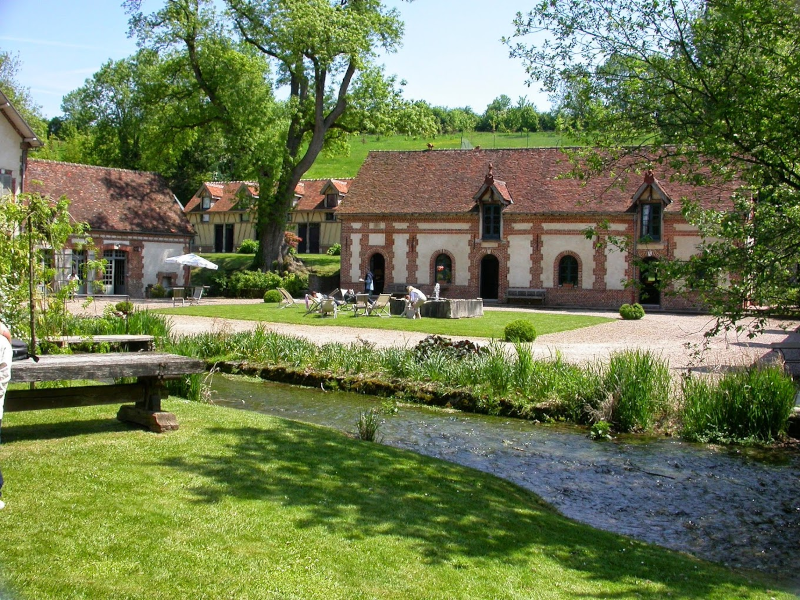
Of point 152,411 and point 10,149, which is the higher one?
point 10,149

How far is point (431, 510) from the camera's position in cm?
653

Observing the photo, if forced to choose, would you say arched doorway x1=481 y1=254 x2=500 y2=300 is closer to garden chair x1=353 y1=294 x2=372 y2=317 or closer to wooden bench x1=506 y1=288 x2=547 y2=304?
wooden bench x1=506 y1=288 x2=547 y2=304

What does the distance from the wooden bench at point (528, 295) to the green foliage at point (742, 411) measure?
23782mm

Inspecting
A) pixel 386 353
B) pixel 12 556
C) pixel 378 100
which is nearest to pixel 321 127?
pixel 378 100

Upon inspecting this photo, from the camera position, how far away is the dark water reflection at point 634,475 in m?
7.34

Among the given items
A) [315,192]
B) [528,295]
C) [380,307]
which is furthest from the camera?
[315,192]

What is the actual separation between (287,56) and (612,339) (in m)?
22.0

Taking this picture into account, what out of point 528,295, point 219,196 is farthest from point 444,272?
point 219,196

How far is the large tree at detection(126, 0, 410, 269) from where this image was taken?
34781 mm

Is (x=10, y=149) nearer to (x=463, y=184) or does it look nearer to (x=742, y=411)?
(x=463, y=184)

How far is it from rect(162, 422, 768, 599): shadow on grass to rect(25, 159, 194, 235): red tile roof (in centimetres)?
3071

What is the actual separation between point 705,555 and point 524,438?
4.25 m

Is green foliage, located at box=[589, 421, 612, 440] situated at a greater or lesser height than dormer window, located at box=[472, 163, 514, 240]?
lesser

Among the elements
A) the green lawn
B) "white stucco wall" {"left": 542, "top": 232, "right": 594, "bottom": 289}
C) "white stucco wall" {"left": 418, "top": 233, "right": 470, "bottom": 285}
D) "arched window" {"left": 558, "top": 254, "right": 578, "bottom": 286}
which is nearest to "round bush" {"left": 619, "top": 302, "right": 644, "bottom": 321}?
the green lawn
